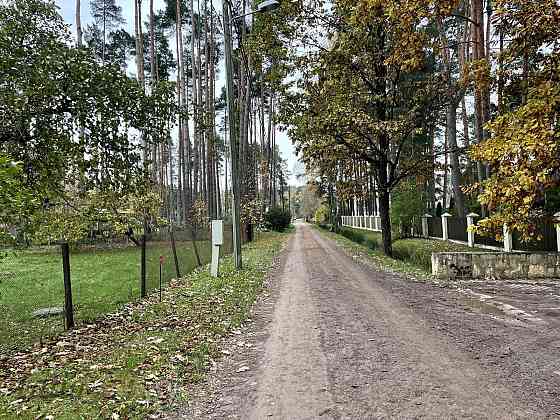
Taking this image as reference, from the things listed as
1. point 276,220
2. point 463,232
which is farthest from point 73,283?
point 276,220

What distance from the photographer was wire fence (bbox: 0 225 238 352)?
860 centimetres

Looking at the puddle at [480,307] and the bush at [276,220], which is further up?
the bush at [276,220]

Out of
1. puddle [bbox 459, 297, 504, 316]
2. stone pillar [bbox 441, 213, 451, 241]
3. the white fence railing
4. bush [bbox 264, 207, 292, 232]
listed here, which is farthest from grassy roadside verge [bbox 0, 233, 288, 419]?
bush [bbox 264, 207, 292, 232]

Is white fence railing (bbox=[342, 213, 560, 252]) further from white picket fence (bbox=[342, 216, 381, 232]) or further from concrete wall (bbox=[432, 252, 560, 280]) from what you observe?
concrete wall (bbox=[432, 252, 560, 280])

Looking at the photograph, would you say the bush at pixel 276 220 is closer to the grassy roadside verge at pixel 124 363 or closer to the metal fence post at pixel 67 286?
the grassy roadside verge at pixel 124 363

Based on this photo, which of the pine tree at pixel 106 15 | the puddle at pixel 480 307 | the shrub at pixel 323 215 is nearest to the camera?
the puddle at pixel 480 307

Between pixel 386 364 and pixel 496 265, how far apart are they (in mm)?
8354

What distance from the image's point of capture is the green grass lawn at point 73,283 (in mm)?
8531

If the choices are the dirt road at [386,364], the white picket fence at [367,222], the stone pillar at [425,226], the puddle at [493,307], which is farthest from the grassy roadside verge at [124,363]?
the white picket fence at [367,222]

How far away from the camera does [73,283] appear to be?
1328 centimetres

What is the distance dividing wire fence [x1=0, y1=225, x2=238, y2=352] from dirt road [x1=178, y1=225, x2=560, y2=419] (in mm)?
3252

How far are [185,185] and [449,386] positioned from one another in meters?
30.9

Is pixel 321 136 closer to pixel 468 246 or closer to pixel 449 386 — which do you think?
pixel 468 246

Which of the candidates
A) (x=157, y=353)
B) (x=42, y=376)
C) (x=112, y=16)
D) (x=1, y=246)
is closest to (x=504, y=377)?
(x=157, y=353)
